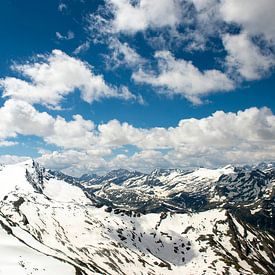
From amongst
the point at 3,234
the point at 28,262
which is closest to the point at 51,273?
the point at 28,262

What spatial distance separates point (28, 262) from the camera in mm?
62312

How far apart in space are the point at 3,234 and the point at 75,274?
32861mm

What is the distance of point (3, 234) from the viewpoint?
8850 centimetres

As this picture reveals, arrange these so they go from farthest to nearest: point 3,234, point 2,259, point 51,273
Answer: point 3,234 → point 2,259 → point 51,273

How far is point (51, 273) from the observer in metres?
57.2

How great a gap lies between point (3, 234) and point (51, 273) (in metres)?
36.8

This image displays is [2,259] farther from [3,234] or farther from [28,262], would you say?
[3,234]

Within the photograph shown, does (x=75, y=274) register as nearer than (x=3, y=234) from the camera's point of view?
Yes

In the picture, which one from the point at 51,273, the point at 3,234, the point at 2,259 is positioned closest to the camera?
the point at 51,273

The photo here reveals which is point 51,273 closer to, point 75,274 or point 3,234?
point 75,274

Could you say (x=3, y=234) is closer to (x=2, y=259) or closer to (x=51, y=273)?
(x=2, y=259)

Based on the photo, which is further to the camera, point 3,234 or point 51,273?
point 3,234

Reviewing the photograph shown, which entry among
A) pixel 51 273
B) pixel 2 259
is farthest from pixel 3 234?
pixel 51 273

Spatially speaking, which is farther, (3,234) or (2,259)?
(3,234)
